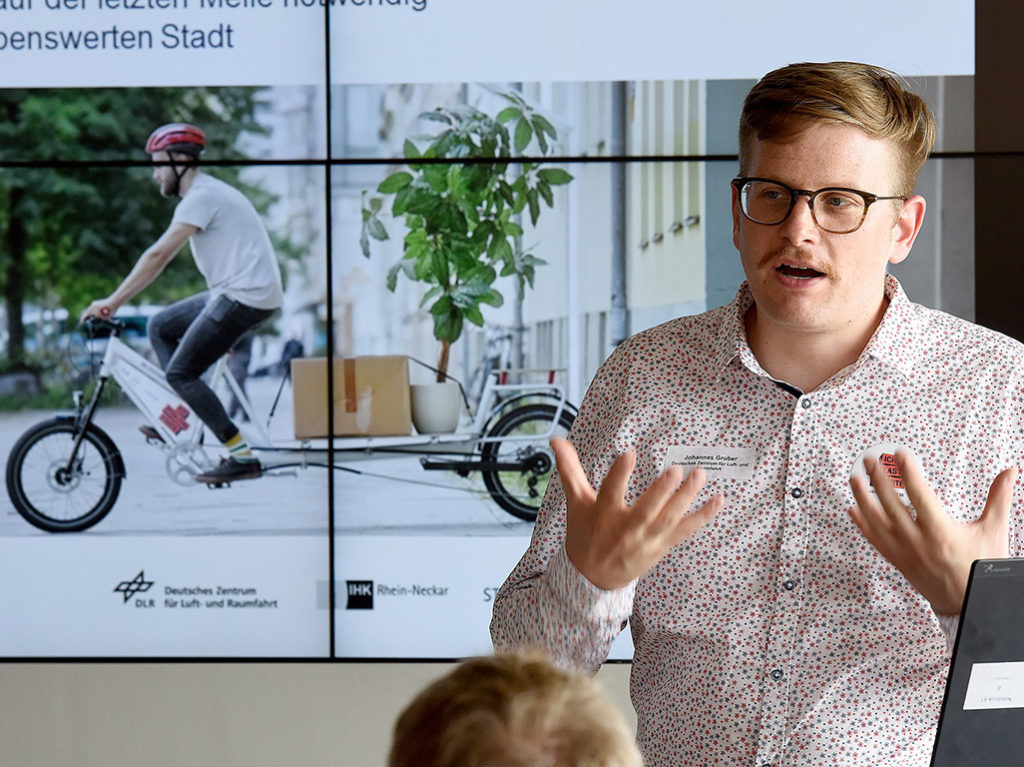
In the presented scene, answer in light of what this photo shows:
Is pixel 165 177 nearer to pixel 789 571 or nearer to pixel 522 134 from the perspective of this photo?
pixel 522 134

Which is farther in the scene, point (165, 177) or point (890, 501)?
point (165, 177)

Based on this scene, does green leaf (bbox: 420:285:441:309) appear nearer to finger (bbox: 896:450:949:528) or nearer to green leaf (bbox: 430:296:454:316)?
green leaf (bbox: 430:296:454:316)

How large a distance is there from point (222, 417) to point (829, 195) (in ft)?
8.94

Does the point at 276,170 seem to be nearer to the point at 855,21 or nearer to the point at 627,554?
the point at 855,21

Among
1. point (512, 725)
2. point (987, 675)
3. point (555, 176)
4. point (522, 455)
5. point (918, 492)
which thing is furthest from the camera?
point (522, 455)

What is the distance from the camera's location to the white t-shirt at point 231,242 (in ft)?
13.0

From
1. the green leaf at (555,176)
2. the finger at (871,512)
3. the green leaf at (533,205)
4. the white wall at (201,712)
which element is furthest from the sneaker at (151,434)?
the finger at (871,512)

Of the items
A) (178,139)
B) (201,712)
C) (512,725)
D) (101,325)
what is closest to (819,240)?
(512,725)

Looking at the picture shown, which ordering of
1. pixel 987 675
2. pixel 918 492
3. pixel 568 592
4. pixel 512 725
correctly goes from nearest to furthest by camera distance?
pixel 512 725 → pixel 987 675 → pixel 918 492 → pixel 568 592

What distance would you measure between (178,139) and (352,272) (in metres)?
0.72

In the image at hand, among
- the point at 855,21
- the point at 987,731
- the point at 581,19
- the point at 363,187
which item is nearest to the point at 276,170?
the point at 363,187

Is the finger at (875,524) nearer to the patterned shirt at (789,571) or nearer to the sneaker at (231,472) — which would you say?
the patterned shirt at (789,571)

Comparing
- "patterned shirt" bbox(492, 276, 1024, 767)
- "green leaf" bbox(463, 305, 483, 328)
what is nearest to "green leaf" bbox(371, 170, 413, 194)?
"green leaf" bbox(463, 305, 483, 328)

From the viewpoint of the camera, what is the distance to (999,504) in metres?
1.54
